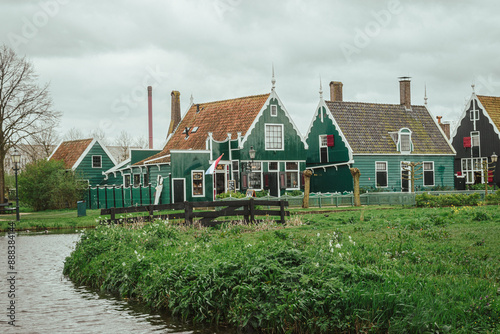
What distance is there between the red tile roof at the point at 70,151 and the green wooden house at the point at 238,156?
8697mm

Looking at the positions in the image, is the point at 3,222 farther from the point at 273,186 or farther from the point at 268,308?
the point at 268,308

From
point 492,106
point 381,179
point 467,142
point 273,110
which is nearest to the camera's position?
point 273,110

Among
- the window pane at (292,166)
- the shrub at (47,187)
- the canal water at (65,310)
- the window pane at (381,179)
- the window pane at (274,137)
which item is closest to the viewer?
the canal water at (65,310)

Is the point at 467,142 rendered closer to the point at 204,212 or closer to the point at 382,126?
the point at 382,126

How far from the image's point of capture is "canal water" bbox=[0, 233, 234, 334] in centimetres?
914

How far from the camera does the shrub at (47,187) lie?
44.0m

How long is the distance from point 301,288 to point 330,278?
489 millimetres

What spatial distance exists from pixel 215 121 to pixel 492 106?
24.9 m

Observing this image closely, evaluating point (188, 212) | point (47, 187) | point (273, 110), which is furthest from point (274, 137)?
point (188, 212)

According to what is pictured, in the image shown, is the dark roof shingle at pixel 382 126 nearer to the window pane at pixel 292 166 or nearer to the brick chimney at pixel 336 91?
the brick chimney at pixel 336 91

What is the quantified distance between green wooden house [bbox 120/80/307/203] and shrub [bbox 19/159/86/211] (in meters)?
5.66

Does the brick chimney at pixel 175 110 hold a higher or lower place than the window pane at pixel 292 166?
higher

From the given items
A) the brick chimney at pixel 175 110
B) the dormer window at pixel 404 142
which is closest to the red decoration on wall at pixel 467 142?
the dormer window at pixel 404 142

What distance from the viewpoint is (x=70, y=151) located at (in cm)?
5162
